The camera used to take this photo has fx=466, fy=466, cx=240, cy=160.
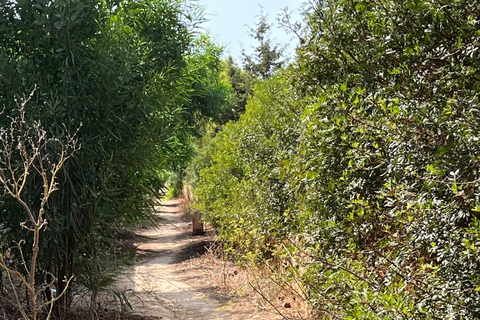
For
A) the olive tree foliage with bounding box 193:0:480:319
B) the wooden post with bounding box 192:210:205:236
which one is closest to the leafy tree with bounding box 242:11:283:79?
the wooden post with bounding box 192:210:205:236

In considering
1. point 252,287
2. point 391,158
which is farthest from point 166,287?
point 391,158

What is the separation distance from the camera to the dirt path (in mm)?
6496

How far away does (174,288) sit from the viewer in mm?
8523

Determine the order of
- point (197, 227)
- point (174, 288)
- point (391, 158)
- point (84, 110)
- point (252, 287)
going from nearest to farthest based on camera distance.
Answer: point (391, 158) → point (84, 110) → point (252, 287) → point (174, 288) → point (197, 227)

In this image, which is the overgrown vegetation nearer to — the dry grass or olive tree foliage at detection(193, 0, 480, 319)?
the dry grass

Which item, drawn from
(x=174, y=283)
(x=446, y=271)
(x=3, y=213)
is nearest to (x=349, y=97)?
(x=446, y=271)

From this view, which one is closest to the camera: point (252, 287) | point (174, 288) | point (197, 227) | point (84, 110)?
point (84, 110)

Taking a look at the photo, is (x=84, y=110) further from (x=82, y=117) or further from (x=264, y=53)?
(x=264, y=53)

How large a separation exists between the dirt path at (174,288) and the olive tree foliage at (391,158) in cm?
281

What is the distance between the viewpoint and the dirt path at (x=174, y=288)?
256 inches

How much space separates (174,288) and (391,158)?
6565mm

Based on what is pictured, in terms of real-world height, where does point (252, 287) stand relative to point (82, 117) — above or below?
below

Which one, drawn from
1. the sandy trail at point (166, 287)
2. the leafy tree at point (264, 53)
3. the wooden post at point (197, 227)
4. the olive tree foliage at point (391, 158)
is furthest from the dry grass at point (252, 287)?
the leafy tree at point (264, 53)

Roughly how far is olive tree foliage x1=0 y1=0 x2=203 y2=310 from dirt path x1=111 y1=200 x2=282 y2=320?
98cm
